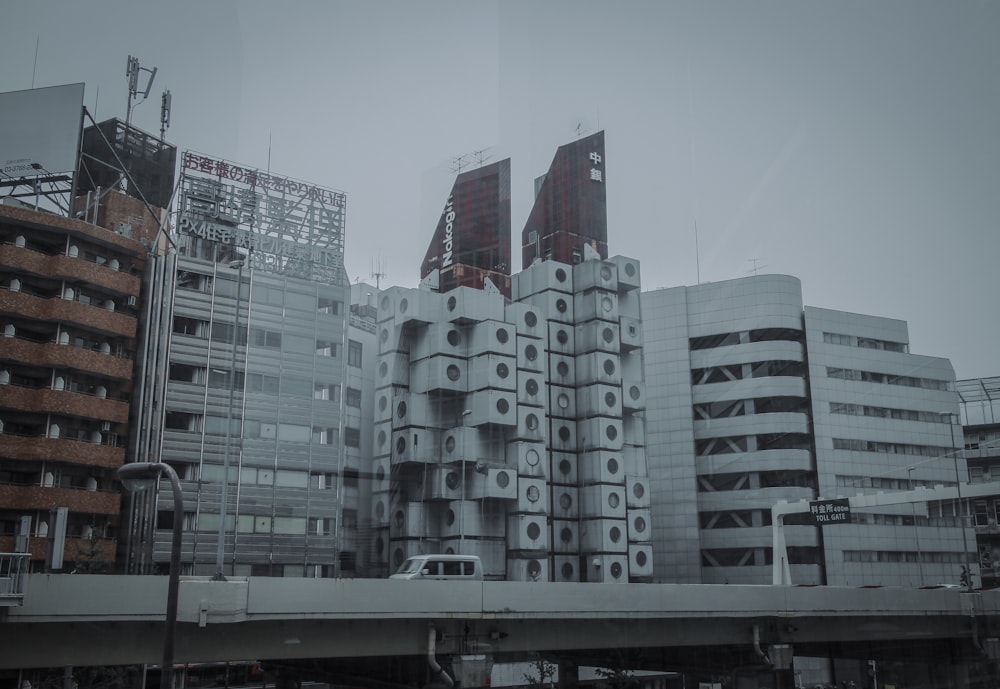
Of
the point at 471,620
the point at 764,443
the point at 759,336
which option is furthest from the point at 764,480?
the point at 471,620

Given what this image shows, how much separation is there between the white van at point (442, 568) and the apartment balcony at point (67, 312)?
14052mm

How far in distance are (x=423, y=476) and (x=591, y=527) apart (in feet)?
29.9

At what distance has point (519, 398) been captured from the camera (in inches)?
1618

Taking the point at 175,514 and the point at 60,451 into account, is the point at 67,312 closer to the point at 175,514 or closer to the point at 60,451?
the point at 60,451

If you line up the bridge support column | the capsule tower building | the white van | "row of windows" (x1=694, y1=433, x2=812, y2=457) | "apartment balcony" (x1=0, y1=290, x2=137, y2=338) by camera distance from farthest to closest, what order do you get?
"row of windows" (x1=694, y1=433, x2=812, y2=457) < the capsule tower building < "apartment balcony" (x1=0, y1=290, x2=137, y2=338) < the bridge support column < the white van

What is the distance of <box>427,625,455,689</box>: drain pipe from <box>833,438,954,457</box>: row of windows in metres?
17.0

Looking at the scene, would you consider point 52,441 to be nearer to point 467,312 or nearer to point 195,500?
point 195,500

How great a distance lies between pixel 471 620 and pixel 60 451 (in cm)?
1694

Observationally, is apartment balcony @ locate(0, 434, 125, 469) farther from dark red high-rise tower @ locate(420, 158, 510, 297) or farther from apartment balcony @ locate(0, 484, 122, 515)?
dark red high-rise tower @ locate(420, 158, 510, 297)

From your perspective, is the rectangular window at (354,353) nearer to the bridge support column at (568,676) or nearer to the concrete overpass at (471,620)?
the bridge support column at (568,676)

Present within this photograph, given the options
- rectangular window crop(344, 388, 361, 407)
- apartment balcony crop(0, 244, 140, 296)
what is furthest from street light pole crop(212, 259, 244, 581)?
rectangular window crop(344, 388, 361, 407)

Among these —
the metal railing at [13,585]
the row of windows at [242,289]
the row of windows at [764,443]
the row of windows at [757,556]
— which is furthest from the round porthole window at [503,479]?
the metal railing at [13,585]

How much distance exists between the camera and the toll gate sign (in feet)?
89.4

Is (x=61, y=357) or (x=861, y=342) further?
(x=861, y=342)
